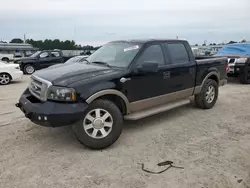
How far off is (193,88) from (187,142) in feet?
6.03

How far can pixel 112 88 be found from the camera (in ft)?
13.4

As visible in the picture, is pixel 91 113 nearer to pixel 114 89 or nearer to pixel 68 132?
pixel 114 89

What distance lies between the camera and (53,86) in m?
3.76

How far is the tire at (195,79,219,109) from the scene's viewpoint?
6098 millimetres

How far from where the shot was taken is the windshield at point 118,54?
462 cm

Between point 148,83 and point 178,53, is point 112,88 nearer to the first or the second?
point 148,83

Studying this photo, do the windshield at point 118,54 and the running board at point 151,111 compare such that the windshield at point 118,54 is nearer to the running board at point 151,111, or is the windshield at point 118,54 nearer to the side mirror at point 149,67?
the side mirror at point 149,67

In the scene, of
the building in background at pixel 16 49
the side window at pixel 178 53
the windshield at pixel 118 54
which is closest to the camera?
the windshield at pixel 118 54

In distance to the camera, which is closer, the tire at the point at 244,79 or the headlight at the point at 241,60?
the headlight at the point at 241,60

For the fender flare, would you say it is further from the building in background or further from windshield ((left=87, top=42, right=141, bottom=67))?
the building in background

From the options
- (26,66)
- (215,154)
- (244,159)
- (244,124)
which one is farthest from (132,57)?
(26,66)

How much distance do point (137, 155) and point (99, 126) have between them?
746mm

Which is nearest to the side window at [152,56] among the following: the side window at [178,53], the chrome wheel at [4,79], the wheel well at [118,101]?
the side window at [178,53]

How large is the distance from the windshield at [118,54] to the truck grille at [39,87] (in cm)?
125
